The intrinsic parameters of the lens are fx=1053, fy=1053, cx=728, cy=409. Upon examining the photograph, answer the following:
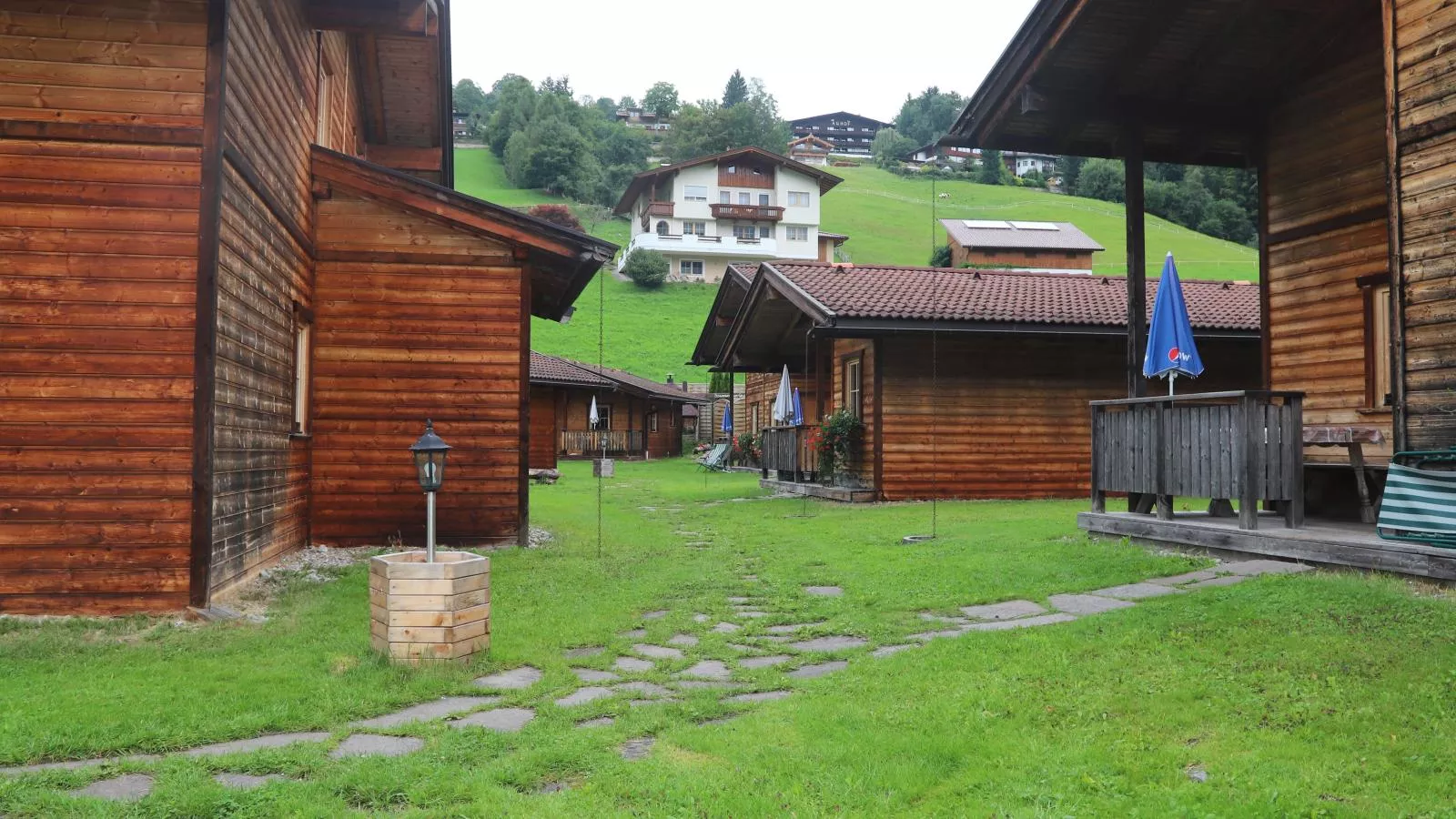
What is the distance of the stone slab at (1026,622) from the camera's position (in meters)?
6.47

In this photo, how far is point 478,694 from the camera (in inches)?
205

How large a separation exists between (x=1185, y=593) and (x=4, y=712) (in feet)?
21.8

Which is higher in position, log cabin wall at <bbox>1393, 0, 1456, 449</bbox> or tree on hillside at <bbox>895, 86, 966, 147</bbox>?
tree on hillside at <bbox>895, 86, 966, 147</bbox>

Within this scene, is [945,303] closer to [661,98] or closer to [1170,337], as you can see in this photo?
[1170,337]

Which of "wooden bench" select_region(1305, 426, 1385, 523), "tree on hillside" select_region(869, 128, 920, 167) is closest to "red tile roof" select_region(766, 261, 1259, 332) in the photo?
"wooden bench" select_region(1305, 426, 1385, 523)

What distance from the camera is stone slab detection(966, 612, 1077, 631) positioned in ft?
21.2

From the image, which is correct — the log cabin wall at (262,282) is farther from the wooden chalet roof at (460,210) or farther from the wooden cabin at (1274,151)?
the wooden cabin at (1274,151)

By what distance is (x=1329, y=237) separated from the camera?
1080 cm

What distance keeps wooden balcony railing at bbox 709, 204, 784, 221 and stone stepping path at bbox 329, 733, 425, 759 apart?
6674 cm

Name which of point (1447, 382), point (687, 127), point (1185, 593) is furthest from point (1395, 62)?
point (687, 127)

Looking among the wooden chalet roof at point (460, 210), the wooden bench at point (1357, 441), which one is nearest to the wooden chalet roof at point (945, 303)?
the wooden chalet roof at point (460, 210)

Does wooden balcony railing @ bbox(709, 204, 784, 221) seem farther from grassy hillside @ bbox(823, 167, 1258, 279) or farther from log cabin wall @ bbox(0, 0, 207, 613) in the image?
log cabin wall @ bbox(0, 0, 207, 613)

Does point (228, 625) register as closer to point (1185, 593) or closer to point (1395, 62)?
point (1185, 593)

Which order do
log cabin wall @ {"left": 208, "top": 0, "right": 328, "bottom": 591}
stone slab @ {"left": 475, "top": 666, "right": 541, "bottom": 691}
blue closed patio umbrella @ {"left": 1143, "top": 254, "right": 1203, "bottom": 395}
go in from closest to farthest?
stone slab @ {"left": 475, "top": 666, "right": 541, "bottom": 691}, log cabin wall @ {"left": 208, "top": 0, "right": 328, "bottom": 591}, blue closed patio umbrella @ {"left": 1143, "top": 254, "right": 1203, "bottom": 395}
